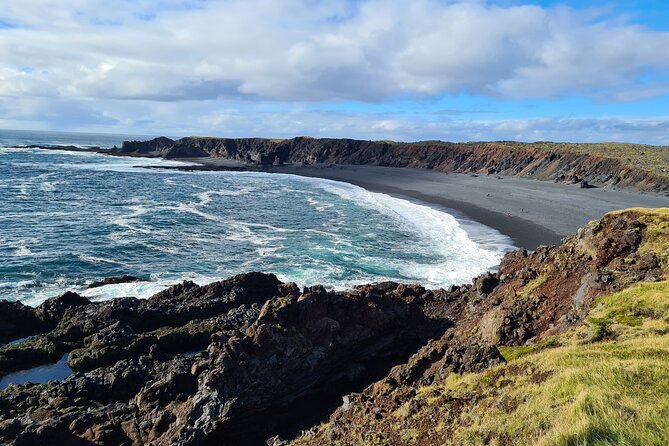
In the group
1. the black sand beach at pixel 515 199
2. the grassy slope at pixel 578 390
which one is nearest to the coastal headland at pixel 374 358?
the grassy slope at pixel 578 390

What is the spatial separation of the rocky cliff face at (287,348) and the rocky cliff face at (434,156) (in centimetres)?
7055

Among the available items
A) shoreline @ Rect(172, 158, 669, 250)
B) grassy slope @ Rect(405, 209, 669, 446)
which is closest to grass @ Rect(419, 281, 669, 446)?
grassy slope @ Rect(405, 209, 669, 446)

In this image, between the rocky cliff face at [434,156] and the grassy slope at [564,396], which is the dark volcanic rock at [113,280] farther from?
the rocky cliff face at [434,156]

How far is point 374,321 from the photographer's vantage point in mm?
19109

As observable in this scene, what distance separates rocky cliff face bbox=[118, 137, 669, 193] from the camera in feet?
290

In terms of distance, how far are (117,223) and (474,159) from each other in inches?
3903

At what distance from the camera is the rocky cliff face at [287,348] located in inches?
544

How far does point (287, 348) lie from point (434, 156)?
124791mm

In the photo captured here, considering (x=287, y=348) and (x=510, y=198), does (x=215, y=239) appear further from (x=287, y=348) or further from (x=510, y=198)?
(x=510, y=198)

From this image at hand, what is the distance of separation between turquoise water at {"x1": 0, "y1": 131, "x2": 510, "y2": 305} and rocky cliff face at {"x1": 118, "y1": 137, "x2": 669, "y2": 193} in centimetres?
4444

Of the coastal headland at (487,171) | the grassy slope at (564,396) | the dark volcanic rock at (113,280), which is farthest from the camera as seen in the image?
the coastal headland at (487,171)

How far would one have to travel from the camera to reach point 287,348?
15.8 meters

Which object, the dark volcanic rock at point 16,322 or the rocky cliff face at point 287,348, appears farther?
the dark volcanic rock at point 16,322

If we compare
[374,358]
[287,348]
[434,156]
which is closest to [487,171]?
[434,156]
